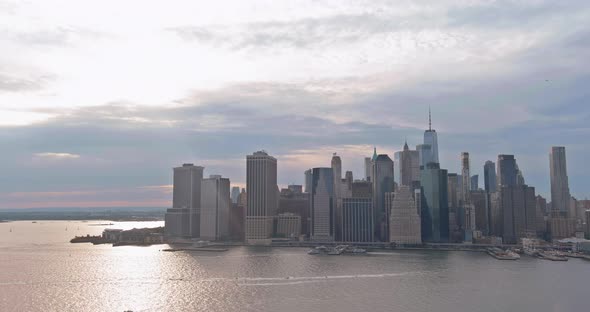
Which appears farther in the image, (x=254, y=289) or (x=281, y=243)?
(x=281, y=243)

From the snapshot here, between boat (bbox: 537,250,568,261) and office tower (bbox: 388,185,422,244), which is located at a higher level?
office tower (bbox: 388,185,422,244)

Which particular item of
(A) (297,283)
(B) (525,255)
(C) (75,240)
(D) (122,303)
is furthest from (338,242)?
(D) (122,303)

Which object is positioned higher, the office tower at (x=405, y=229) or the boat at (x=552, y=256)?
the office tower at (x=405, y=229)

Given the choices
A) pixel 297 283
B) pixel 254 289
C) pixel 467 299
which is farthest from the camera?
pixel 297 283

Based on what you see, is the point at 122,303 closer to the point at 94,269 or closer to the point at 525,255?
the point at 94,269

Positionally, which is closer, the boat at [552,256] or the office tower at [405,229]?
the boat at [552,256]

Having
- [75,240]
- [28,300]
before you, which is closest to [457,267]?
[28,300]

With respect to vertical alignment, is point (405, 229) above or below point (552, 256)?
above

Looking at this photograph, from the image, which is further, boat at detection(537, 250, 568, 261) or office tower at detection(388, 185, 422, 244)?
office tower at detection(388, 185, 422, 244)

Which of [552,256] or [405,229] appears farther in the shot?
[405,229]

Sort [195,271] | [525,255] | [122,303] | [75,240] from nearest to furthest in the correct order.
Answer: [122,303] < [195,271] < [525,255] < [75,240]
